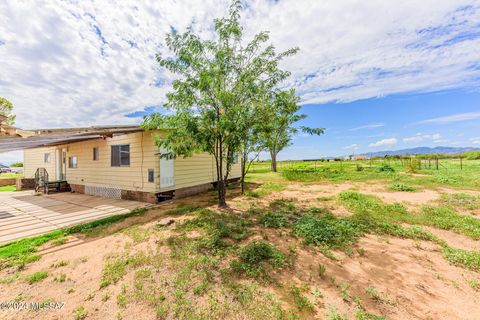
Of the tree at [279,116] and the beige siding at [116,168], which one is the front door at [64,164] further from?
the tree at [279,116]

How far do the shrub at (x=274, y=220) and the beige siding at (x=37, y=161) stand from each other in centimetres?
1502

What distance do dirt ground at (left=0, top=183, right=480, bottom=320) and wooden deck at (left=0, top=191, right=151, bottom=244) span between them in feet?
5.79

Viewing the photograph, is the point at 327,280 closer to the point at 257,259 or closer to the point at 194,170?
the point at 257,259

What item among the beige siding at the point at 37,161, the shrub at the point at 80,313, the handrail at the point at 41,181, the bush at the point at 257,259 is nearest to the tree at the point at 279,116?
the bush at the point at 257,259

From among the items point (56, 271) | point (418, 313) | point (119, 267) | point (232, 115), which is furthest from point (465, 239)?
point (56, 271)

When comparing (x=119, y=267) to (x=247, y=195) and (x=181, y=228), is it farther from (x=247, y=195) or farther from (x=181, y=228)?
(x=247, y=195)

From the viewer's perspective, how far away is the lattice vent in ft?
30.3

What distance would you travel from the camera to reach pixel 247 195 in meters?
9.05

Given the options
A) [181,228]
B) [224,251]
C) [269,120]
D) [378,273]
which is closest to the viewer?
[378,273]

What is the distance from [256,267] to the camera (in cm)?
333

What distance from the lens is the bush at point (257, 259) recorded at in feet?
10.6

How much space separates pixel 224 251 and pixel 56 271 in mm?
2861

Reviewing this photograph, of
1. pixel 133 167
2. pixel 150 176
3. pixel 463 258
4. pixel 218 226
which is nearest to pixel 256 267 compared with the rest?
pixel 218 226

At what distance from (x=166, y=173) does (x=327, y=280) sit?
7.01m
